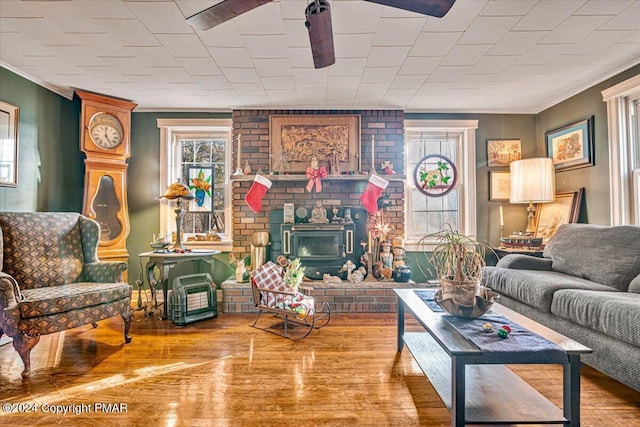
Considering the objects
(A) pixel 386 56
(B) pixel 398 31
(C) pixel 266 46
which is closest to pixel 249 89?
(C) pixel 266 46

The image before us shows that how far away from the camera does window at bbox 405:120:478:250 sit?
13.8ft

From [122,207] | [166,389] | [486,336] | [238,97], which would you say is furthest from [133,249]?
[486,336]

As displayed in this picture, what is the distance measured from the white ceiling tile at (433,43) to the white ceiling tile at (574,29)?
69cm

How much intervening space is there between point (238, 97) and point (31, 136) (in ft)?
6.59

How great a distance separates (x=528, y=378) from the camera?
2025 mm

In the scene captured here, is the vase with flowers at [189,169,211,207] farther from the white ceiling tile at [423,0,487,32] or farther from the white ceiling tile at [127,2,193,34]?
the white ceiling tile at [423,0,487,32]

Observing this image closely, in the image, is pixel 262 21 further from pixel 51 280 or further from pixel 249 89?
pixel 51 280

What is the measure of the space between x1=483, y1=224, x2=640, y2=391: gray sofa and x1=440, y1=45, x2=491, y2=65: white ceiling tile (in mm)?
1787

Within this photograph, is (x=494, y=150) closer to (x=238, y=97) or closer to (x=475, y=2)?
A: (x=475, y=2)

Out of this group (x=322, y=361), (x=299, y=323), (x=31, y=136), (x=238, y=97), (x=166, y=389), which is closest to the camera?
(x=166, y=389)

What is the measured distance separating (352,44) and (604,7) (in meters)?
1.63

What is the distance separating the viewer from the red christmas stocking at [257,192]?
372 centimetres

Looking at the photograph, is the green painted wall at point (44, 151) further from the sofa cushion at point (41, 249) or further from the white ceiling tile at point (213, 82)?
the white ceiling tile at point (213, 82)

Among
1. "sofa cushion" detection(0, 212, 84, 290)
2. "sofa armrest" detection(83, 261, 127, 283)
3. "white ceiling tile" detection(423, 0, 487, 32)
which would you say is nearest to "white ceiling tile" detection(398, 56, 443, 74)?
"white ceiling tile" detection(423, 0, 487, 32)
